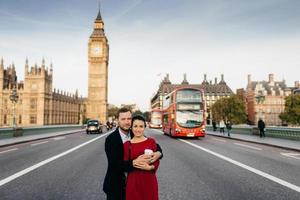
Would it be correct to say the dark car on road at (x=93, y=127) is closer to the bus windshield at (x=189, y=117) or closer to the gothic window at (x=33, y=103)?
the bus windshield at (x=189, y=117)

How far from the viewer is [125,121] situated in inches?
137

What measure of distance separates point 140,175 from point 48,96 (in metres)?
83.1

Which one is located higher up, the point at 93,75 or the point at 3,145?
the point at 93,75

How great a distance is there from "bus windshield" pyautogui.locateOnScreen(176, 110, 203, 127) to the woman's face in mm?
20468

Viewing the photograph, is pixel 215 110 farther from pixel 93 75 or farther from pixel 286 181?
pixel 286 181

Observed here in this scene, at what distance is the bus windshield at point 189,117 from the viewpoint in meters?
23.5

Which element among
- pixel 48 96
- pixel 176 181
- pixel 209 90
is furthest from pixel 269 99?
pixel 176 181

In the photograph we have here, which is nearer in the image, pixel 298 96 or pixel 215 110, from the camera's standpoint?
pixel 298 96

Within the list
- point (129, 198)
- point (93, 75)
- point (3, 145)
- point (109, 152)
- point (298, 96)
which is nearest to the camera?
point (129, 198)

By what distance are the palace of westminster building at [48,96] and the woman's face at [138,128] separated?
65.5 meters

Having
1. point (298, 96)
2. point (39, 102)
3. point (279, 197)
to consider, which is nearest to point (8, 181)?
point (279, 197)

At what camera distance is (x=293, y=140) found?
2209cm

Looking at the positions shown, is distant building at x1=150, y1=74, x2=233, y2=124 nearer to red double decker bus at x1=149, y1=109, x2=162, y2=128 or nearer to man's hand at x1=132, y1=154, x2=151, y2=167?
red double decker bus at x1=149, y1=109, x2=162, y2=128

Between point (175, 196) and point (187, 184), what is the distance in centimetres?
121
